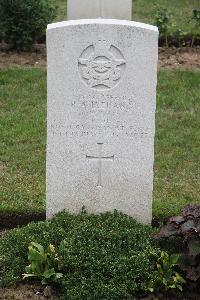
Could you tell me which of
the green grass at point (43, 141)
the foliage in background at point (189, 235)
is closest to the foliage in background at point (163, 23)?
the green grass at point (43, 141)

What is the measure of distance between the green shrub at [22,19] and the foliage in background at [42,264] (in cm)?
583

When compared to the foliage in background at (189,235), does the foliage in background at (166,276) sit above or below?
below

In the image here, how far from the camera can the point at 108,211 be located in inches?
244

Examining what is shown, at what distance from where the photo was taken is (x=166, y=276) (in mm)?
5473

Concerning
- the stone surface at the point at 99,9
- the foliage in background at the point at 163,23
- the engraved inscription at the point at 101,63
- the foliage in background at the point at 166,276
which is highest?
the engraved inscription at the point at 101,63

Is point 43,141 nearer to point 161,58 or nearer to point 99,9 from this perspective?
point 99,9

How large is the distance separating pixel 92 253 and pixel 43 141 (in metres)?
2.93

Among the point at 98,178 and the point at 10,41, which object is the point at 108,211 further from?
the point at 10,41

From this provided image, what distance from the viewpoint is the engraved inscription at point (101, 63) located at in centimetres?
580

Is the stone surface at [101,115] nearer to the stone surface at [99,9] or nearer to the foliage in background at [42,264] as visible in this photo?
the foliage in background at [42,264]

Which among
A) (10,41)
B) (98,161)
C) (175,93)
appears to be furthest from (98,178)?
(10,41)

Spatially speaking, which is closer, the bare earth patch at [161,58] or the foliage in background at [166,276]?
the foliage in background at [166,276]

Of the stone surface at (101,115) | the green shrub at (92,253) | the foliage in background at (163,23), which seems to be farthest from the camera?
the foliage in background at (163,23)

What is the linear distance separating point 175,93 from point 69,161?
3.97m
